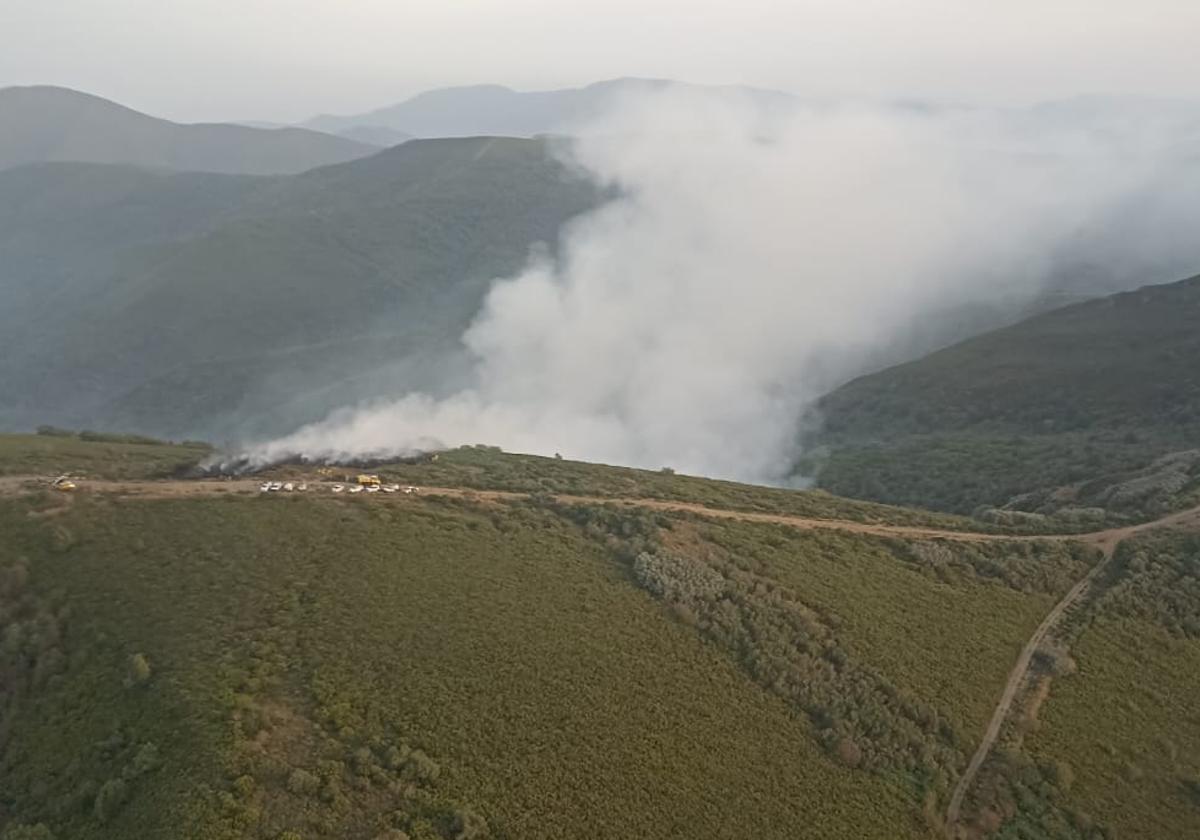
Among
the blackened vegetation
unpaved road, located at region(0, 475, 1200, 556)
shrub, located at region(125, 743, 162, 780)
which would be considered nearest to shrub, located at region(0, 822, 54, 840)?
shrub, located at region(125, 743, 162, 780)

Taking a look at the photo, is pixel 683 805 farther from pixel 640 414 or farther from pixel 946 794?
pixel 640 414

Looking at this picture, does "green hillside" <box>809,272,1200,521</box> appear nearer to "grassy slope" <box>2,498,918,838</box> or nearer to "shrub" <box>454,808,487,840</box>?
"grassy slope" <box>2,498,918,838</box>

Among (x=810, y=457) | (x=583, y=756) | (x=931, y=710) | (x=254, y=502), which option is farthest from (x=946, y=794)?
(x=810, y=457)

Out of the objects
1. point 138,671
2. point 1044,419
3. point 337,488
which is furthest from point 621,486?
point 1044,419

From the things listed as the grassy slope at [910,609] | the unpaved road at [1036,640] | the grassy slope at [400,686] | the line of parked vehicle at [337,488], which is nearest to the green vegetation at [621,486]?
the line of parked vehicle at [337,488]

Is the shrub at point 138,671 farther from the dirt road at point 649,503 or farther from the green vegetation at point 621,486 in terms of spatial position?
the green vegetation at point 621,486

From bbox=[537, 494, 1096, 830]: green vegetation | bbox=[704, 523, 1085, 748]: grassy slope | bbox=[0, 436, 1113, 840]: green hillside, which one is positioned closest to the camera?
bbox=[0, 436, 1113, 840]: green hillside

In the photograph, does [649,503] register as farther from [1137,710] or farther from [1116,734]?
[1137,710]
